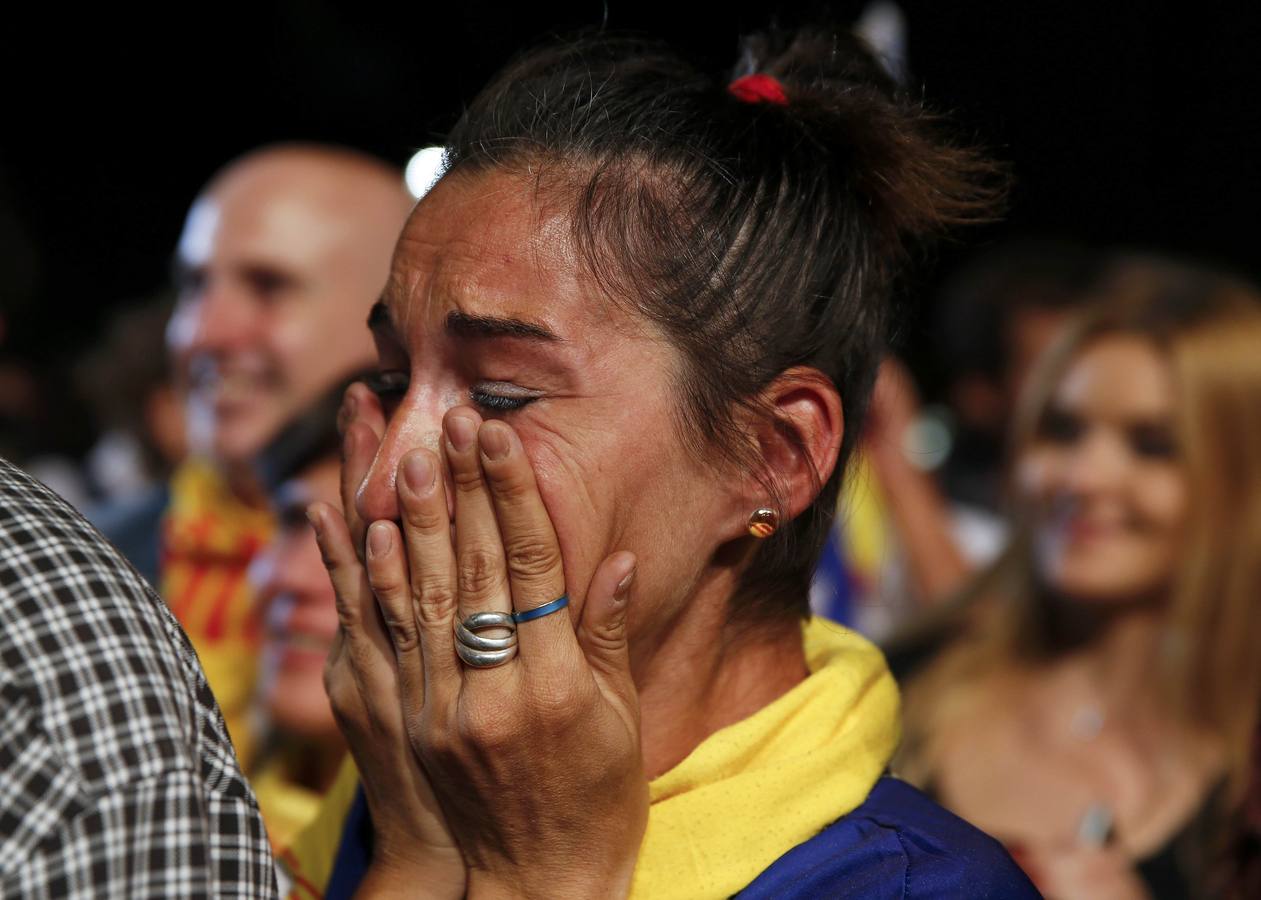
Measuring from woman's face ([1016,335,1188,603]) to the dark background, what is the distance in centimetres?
196

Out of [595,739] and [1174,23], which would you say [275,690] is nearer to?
[595,739]

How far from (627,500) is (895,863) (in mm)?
444

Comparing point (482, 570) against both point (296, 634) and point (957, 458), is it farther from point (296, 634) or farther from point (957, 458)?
point (957, 458)

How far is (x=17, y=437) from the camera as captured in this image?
5.78 m

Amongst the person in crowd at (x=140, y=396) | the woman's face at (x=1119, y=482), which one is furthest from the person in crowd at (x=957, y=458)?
the person in crowd at (x=140, y=396)

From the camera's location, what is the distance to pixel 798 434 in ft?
4.79

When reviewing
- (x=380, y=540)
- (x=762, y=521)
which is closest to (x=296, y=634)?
(x=380, y=540)

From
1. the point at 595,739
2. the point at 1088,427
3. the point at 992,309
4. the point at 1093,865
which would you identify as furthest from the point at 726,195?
the point at 992,309

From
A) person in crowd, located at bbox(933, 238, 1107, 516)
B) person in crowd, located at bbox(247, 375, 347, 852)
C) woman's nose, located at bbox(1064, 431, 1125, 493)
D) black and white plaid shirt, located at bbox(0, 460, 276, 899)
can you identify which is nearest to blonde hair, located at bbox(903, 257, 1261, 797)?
woman's nose, located at bbox(1064, 431, 1125, 493)

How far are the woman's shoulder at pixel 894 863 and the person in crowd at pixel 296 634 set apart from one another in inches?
41.9

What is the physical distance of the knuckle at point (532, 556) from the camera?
1.29 meters

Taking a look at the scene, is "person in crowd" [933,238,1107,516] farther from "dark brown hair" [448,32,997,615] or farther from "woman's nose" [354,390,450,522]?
"woman's nose" [354,390,450,522]

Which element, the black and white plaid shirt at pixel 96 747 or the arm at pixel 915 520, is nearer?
the black and white plaid shirt at pixel 96 747

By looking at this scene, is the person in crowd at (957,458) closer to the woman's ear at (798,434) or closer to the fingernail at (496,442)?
the woman's ear at (798,434)
